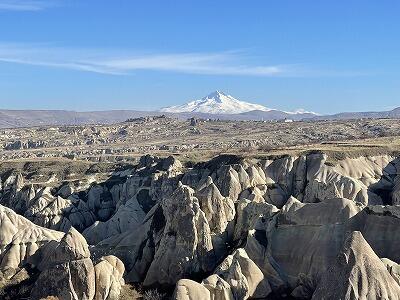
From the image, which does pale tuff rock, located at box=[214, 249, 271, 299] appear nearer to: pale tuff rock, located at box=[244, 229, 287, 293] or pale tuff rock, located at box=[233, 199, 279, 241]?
pale tuff rock, located at box=[244, 229, 287, 293]

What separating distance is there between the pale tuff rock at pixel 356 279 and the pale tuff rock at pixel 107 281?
16279 millimetres

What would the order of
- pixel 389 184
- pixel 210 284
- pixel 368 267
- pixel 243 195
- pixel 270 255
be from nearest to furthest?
1. pixel 368 267
2. pixel 210 284
3. pixel 270 255
4. pixel 243 195
5. pixel 389 184

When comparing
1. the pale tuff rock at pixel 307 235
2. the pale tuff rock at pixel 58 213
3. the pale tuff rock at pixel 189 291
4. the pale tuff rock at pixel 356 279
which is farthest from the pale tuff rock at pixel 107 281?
the pale tuff rock at pixel 58 213

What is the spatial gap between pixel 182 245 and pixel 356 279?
63.3 ft

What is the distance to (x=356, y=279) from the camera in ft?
94.2

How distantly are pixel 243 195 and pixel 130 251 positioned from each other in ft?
62.3

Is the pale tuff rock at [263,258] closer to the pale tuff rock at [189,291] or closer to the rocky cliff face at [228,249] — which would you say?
the rocky cliff face at [228,249]

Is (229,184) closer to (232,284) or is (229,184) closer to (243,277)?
(243,277)

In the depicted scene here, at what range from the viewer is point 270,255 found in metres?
42.3

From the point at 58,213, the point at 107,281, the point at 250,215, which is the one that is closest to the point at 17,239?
the point at 107,281

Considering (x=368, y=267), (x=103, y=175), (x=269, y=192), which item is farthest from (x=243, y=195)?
(x=103, y=175)

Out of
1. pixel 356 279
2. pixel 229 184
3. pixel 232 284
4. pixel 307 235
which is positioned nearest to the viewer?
pixel 356 279

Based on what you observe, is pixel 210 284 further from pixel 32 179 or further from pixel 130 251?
pixel 32 179

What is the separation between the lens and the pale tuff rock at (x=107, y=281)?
128 feet
